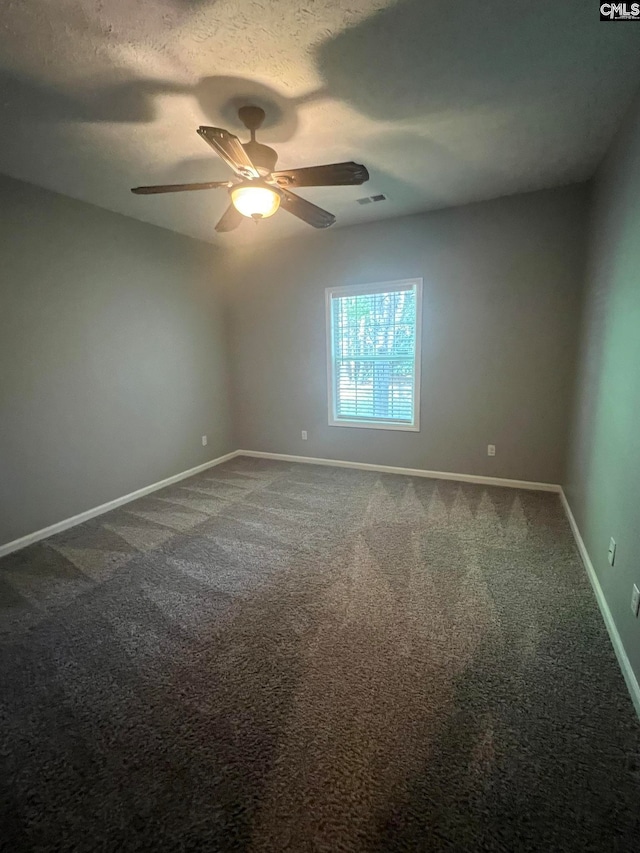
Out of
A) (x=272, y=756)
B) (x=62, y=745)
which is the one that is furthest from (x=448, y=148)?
(x=62, y=745)

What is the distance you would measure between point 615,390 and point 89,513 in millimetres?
4028

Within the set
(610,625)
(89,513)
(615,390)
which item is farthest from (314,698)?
(89,513)

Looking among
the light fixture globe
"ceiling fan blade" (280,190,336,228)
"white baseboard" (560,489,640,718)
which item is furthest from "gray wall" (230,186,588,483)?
the light fixture globe

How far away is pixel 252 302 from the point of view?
182 inches

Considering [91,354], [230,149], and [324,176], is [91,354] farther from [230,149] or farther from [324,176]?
[324,176]

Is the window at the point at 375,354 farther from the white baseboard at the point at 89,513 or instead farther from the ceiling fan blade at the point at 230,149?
the ceiling fan blade at the point at 230,149

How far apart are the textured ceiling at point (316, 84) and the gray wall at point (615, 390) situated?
391mm

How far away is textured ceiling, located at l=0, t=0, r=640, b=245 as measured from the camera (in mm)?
1439

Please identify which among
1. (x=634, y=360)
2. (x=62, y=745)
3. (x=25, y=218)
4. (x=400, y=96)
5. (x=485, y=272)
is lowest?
(x=62, y=745)

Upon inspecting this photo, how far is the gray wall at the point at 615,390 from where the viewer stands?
5.58 feet

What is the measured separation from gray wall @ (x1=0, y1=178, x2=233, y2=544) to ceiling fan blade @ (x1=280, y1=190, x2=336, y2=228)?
201 centimetres

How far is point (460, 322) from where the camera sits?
3656 millimetres

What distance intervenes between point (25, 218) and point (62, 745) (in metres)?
3.31

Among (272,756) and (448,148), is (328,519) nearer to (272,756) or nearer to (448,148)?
(272,756)
